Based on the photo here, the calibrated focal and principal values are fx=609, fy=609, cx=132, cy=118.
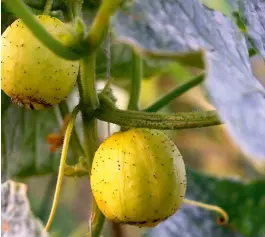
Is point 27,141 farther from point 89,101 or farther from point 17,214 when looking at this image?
point 89,101

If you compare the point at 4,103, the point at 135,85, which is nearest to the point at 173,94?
the point at 135,85

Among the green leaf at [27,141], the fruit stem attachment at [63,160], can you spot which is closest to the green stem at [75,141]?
the green leaf at [27,141]

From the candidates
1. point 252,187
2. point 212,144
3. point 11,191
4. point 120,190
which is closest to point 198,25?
point 120,190

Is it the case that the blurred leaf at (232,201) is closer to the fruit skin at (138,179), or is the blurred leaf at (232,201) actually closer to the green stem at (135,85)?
the green stem at (135,85)

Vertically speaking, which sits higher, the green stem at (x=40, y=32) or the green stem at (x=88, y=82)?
the green stem at (x=40, y=32)

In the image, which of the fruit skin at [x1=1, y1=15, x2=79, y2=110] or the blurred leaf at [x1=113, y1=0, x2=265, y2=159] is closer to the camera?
the blurred leaf at [x1=113, y1=0, x2=265, y2=159]

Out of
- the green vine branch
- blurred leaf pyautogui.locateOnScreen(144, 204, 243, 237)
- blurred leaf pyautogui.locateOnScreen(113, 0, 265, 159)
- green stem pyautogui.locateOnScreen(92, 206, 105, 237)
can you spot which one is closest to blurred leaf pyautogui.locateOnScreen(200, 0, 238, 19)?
blurred leaf pyautogui.locateOnScreen(113, 0, 265, 159)

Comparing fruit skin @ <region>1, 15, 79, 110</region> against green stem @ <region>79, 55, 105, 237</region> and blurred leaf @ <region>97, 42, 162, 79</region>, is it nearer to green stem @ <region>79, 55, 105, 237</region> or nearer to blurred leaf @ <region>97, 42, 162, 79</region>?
green stem @ <region>79, 55, 105, 237</region>
